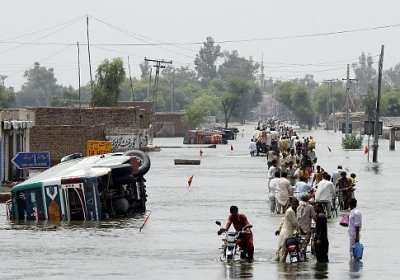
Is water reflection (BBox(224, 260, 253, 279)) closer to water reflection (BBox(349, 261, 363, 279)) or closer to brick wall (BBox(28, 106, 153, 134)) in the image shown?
water reflection (BBox(349, 261, 363, 279))

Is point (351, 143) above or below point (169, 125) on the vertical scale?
above

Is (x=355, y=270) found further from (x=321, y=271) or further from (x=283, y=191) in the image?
(x=283, y=191)

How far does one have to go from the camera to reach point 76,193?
31062 mm

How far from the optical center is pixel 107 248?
87.0ft

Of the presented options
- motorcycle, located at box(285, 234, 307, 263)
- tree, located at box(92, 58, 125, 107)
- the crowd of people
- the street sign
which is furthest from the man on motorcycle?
tree, located at box(92, 58, 125, 107)

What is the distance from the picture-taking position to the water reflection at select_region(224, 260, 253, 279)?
850 inches

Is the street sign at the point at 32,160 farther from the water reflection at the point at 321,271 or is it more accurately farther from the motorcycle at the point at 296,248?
the water reflection at the point at 321,271

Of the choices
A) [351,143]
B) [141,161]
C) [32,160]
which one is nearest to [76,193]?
[141,161]

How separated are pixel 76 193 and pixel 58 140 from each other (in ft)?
123

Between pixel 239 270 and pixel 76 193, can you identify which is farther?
pixel 76 193

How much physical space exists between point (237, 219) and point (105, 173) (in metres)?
7.86

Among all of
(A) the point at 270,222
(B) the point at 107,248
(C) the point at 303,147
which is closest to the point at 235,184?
(C) the point at 303,147

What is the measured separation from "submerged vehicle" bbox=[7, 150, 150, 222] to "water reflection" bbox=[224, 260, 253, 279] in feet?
25.9

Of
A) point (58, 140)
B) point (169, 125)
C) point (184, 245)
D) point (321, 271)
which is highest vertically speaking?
point (321, 271)
